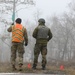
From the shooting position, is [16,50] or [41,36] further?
[41,36]

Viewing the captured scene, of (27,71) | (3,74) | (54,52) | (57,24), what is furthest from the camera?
(54,52)

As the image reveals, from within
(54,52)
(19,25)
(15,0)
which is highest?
(15,0)

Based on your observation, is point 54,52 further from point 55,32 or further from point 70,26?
point 70,26

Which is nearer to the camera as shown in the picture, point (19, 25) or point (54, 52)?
point (19, 25)

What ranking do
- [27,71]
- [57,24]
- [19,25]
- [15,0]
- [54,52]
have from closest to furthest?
[27,71]
[19,25]
[15,0]
[57,24]
[54,52]

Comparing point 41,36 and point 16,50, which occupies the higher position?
point 41,36

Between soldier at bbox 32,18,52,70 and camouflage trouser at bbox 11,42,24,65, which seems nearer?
camouflage trouser at bbox 11,42,24,65

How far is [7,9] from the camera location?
139 feet

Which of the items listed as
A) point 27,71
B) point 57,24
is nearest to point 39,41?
point 27,71

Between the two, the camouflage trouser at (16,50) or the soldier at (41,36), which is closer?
the camouflage trouser at (16,50)

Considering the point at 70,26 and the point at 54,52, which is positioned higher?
the point at 70,26

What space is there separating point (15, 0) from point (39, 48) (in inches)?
1214

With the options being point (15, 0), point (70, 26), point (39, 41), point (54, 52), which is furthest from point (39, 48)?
point (54, 52)

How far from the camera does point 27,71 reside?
10.7m
